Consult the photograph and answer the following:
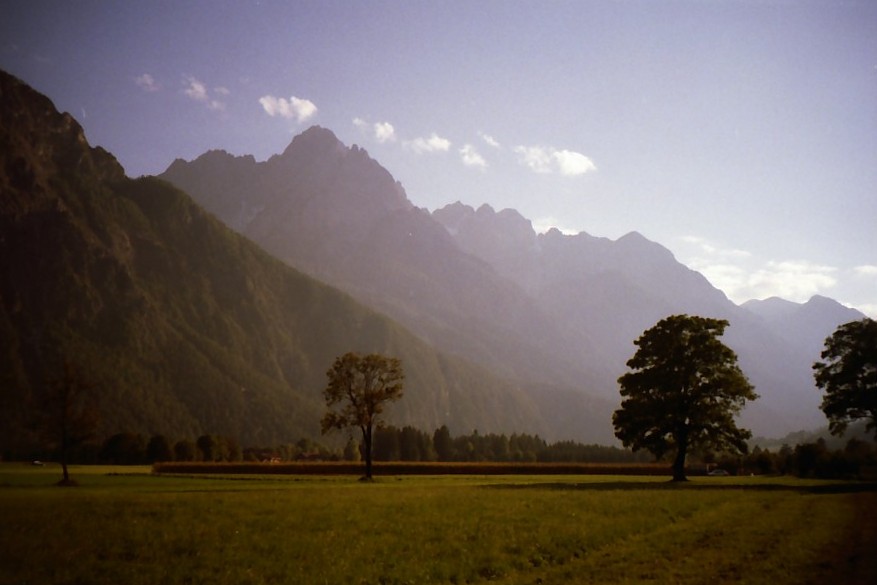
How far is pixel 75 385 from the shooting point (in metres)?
73.7

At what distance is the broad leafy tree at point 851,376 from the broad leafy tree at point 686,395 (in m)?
8.06

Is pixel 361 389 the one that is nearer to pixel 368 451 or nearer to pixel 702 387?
pixel 368 451

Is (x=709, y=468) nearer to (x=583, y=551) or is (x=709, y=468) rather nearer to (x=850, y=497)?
(x=850, y=497)

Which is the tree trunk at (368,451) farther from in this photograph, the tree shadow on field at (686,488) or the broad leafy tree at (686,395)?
the broad leafy tree at (686,395)

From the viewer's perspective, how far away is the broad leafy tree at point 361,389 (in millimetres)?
76500

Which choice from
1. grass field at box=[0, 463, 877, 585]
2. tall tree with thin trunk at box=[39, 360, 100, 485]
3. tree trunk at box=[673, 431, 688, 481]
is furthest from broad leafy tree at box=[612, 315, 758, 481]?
tall tree with thin trunk at box=[39, 360, 100, 485]

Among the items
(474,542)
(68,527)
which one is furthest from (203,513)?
(474,542)

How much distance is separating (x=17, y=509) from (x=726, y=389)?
65.1m

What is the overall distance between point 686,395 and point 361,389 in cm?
4187

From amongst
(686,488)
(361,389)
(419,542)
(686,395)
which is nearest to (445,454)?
(361,389)

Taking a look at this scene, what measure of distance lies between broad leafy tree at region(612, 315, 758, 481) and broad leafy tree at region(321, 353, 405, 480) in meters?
30.7

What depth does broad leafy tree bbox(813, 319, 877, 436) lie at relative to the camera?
61.4 meters

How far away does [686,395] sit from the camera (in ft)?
217

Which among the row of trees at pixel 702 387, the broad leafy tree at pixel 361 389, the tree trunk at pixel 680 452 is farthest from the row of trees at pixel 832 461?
the broad leafy tree at pixel 361 389
